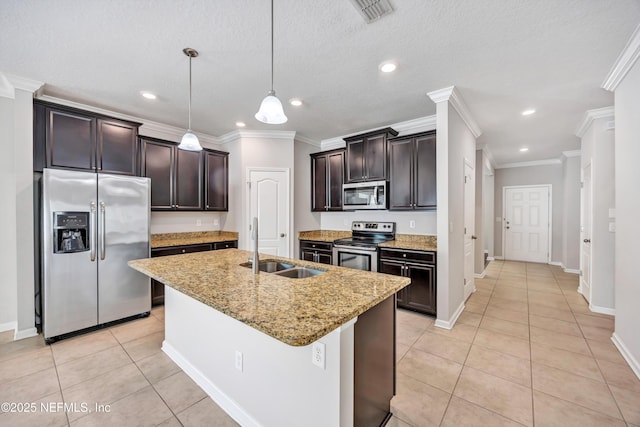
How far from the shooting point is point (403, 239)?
159 inches

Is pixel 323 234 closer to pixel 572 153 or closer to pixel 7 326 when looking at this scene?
pixel 7 326

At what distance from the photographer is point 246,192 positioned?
4352mm

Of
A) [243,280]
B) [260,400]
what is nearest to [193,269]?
[243,280]

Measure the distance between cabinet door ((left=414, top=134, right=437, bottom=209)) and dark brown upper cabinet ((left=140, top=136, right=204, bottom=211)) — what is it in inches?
131

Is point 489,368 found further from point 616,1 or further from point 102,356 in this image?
point 102,356

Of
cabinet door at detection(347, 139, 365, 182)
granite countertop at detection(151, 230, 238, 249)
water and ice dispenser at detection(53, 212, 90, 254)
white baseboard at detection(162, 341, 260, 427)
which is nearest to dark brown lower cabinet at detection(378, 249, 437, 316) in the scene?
cabinet door at detection(347, 139, 365, 182)

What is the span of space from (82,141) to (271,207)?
8.24 ft

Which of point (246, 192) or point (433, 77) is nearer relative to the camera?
point (433, 77)

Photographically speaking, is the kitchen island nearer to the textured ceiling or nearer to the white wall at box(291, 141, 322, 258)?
the textured ceiling

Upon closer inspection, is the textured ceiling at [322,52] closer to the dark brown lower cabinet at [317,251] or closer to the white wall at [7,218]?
the white wall at [7,218]

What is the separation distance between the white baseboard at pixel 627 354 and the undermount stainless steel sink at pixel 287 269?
2736 millimetres

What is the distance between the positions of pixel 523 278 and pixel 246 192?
5.58m

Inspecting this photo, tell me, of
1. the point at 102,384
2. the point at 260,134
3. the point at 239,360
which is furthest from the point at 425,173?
the point at 102,384

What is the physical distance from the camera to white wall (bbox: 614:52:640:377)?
84.9 inches
